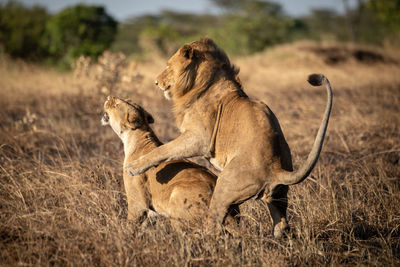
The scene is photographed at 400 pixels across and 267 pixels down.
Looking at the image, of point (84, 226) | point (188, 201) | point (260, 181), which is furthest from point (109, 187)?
point (260, 181)

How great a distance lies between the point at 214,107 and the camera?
388cm

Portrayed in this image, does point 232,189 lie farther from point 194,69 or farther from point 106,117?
point 106,117

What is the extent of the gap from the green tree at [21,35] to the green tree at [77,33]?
2.04ft

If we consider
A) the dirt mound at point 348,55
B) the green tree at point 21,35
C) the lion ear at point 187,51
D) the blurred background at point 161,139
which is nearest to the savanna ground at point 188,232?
the blurred background at point 161,139

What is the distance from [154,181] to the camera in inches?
157

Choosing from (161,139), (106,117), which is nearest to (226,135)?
(106,117)

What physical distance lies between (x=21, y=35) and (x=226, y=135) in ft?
49.1

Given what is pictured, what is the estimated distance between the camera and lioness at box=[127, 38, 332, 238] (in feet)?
10.9

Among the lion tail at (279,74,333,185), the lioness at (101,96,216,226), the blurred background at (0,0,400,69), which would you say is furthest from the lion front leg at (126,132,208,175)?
the blurred background at (0,0,400,69)

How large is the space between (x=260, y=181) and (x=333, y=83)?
1260 centimetres

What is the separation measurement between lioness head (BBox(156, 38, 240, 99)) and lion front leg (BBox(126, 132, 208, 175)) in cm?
54

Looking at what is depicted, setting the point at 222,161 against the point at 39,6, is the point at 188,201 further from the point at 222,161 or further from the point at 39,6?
the point at 39,6

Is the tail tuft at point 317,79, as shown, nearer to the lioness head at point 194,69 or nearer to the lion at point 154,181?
the lioness head at point 194,69

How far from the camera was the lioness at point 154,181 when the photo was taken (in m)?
3.57
